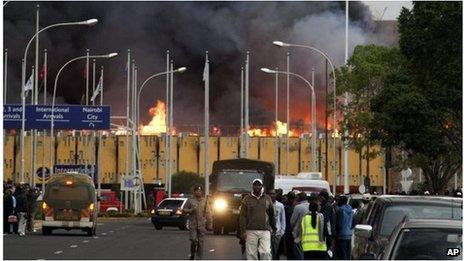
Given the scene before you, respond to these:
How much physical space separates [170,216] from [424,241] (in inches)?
1823

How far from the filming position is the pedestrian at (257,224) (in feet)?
86.3

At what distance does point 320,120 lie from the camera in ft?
442

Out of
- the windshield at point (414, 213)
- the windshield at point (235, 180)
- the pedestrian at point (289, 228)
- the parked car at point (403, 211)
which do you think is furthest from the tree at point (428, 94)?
the windshield at point (414, 213)

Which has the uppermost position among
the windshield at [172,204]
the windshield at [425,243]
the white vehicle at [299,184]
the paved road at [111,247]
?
the white vehicle at [299,184]

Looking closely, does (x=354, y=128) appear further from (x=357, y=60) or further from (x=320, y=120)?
(x=320, y=120)

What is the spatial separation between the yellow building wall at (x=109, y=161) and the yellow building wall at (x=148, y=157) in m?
2.14

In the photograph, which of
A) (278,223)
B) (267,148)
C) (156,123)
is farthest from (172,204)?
(156,123)

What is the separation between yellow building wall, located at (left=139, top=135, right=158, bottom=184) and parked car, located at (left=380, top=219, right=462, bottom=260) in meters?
99.6

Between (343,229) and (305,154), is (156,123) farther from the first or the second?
(343,229)

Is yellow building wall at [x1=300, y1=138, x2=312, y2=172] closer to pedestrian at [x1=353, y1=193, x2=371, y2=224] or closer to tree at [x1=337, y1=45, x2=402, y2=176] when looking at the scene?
tree at [x1=337, y1=45, x2=402, y2=176]

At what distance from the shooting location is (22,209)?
50.2 meters

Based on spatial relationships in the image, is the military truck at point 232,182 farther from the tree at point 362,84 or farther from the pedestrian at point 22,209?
the tree at point 362,84

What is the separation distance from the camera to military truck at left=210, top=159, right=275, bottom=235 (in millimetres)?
57969

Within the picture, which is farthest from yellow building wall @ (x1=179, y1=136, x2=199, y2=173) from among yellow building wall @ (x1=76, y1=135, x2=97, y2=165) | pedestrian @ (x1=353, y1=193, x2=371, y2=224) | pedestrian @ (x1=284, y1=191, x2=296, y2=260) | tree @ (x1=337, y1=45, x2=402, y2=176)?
pedestrian @ (x1=284, y1=191, x2=296, y2=260)
